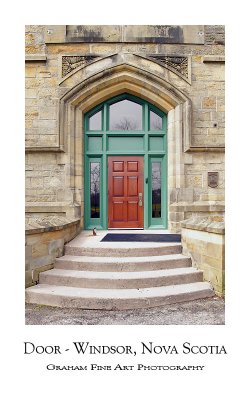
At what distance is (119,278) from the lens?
3613 mm

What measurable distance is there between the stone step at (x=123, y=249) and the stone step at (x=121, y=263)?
0.13m

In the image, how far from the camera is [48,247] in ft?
13.7

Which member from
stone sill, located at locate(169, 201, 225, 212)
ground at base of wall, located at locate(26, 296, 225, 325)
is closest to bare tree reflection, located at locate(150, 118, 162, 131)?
stone sill, located at locate(169, 201, 225, 212)

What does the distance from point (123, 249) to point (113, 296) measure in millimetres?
1122

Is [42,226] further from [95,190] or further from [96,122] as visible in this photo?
[96,122]

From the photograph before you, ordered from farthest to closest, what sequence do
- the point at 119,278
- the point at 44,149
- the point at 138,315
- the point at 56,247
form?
the point at 44,149
the point at 56,247
the point at 119,278
the point at 138,315

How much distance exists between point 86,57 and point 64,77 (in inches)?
28.4

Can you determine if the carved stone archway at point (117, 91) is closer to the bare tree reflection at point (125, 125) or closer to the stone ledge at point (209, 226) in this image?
the bare tree reflection at point (125, 125)

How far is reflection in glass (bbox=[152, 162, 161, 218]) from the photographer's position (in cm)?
664

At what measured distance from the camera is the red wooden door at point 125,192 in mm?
6574

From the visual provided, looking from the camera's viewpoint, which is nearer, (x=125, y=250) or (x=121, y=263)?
(x=121, y=263)

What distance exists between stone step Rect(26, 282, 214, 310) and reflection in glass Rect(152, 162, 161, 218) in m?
3.11

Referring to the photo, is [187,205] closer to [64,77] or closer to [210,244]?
[210,244]

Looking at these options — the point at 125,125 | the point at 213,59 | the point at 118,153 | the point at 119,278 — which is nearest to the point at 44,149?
the point at 118,153
